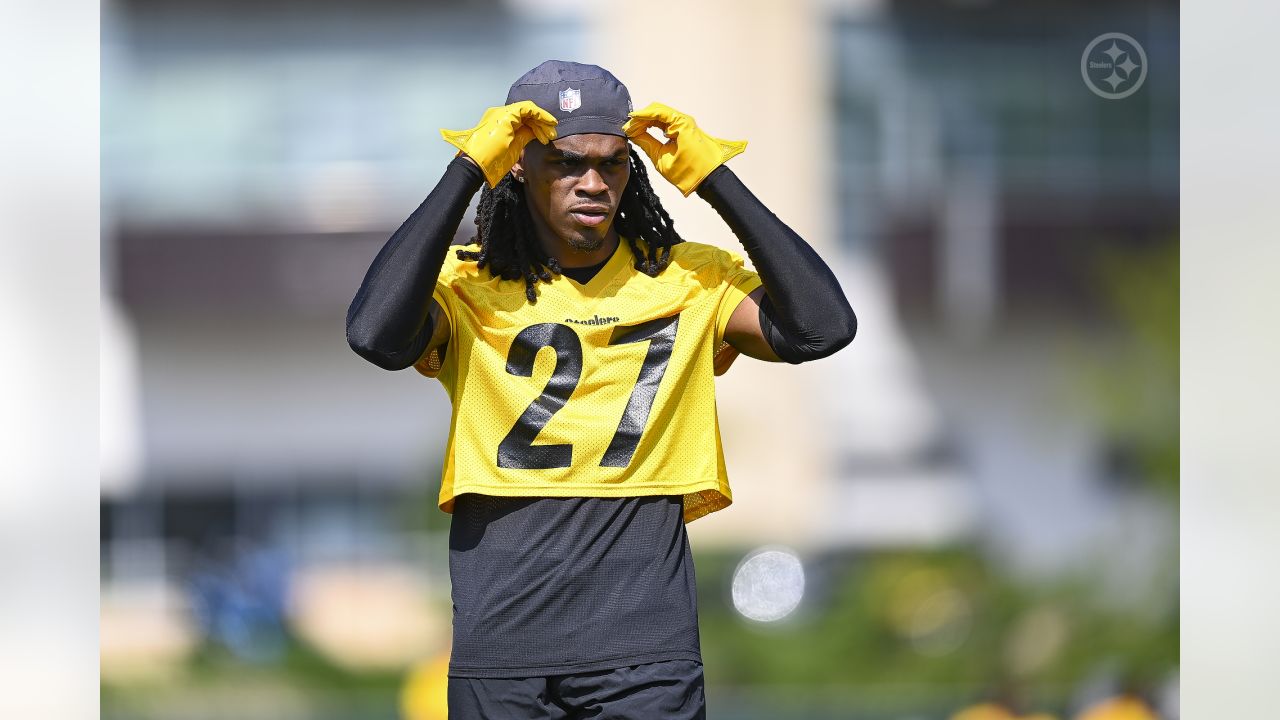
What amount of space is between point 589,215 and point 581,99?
0.17 meters

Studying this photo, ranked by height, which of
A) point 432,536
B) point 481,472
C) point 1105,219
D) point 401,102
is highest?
point 401,102

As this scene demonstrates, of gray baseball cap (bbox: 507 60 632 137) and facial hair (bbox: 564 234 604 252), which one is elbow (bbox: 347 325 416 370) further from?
gray baseball cap (bbox: 507 60 632 137)

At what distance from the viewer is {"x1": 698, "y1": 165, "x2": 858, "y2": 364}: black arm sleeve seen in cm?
209

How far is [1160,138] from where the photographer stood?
5691 millimetres

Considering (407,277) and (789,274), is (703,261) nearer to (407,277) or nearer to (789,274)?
(789,274)

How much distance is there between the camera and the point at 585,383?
7.18 ft

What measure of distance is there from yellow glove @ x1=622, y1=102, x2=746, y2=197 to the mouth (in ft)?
0.34

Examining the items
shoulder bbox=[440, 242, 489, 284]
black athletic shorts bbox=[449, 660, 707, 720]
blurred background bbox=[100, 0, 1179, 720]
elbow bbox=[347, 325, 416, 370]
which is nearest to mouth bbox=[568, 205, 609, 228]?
Answer: shoulder bbox=[440, 242, 489, 284]

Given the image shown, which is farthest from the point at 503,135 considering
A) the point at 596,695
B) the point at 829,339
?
the point at 596,695

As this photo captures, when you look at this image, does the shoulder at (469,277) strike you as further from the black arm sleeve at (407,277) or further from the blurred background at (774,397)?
the blurred background at (774,397)

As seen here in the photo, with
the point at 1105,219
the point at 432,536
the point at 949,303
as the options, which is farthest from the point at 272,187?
the point at 1105,219
